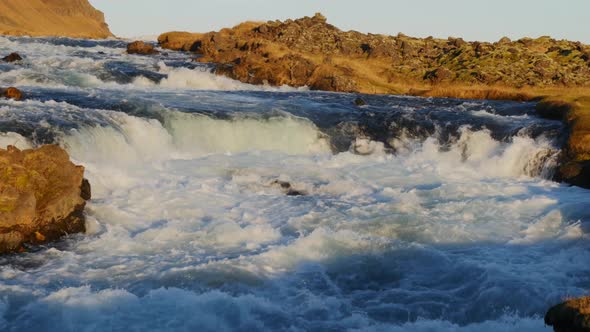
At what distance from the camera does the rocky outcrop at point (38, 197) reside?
11.0 m

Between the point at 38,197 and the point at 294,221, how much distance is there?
220 inches

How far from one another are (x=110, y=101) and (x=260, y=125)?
6.24 metres

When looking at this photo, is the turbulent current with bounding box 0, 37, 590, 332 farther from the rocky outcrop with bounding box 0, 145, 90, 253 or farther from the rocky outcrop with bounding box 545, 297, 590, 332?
the rocky outcrop with bounding box 545, 297, 590, 332

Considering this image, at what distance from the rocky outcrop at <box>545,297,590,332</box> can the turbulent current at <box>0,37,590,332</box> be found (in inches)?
87.1

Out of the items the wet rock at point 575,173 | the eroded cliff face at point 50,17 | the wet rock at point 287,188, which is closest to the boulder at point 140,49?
the wet rock at point 287,188

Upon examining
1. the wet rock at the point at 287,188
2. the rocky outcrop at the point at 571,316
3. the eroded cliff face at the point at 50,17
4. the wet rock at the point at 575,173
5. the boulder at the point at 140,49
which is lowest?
the wet rock at the point at 287,188

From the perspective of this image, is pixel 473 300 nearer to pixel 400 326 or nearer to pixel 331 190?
pixel 400 326

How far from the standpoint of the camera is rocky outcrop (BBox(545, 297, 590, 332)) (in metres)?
5.32

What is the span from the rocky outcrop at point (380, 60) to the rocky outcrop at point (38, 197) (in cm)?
2698

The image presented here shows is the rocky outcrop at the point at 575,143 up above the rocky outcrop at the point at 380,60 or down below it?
below

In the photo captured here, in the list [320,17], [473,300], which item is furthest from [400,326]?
[320,17]

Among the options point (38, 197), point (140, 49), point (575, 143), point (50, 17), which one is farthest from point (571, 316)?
point (50, 17)

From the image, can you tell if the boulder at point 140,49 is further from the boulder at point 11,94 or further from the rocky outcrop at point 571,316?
the rocky outcrop at point 571,316

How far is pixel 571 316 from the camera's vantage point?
18.2 ft
